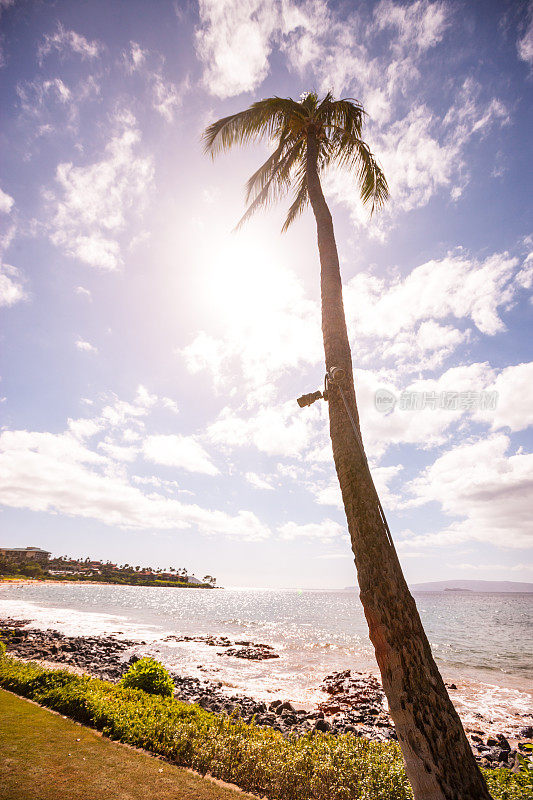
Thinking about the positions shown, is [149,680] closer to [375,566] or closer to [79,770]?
[79,770]

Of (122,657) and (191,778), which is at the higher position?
(191,778)

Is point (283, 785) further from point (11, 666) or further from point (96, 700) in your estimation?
point (11, 666)

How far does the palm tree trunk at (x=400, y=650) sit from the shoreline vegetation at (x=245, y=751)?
2.74m

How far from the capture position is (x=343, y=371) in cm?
533

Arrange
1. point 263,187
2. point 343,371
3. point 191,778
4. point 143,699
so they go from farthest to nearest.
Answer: point 143,699, point 263,187, point 191,778, point 343,371

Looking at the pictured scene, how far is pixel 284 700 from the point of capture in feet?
58.8

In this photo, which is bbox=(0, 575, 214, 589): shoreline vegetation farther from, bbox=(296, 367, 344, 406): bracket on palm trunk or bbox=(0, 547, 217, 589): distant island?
bbox=(296, 367, 344, 406): bracket on palm trunk

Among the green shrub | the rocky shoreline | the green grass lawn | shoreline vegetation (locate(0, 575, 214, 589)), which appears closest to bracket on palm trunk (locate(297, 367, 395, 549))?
the green grass lawn

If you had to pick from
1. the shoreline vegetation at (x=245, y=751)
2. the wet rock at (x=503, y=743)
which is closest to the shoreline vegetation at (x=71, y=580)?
the shoreline vegetation at (x=245, y=751)

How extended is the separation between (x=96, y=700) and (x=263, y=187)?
509 inches

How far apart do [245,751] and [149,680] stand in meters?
5.36

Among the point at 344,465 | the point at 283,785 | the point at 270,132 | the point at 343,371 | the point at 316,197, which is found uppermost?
the point at 270,132

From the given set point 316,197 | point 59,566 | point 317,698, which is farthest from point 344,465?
point 59,566

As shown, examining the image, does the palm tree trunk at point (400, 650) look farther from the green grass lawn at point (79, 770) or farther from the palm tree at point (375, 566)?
the green grass lawn at point (79, 770)
